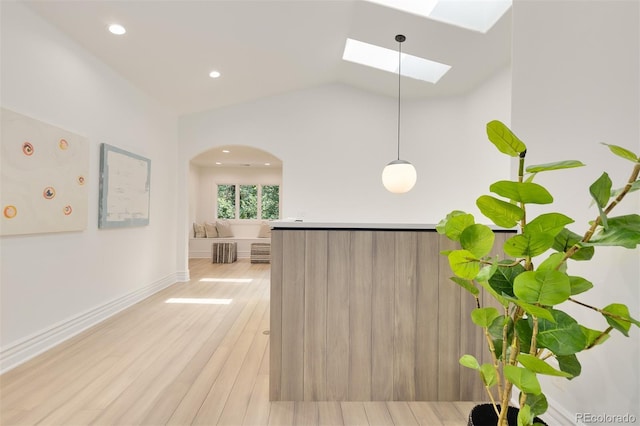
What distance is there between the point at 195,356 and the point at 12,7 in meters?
2.82

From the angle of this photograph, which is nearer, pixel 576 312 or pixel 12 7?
pixel 576 312

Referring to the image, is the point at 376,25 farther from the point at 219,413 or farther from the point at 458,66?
the point at 219,413

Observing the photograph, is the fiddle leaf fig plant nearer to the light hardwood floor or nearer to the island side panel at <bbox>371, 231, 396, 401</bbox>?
the island side panel at <bbox>371, 231, 396, 401</bbox>

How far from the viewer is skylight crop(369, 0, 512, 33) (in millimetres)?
3059

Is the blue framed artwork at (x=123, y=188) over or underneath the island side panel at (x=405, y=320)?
over

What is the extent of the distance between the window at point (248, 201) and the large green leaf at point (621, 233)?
781 centimetres

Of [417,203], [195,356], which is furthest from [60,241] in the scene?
[417,203]

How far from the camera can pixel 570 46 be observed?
4.55 ft

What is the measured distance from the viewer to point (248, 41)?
3.40 m

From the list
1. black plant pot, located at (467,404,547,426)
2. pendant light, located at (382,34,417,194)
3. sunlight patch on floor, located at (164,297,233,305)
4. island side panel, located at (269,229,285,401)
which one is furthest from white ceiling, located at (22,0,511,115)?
black plant pot, located at (467,404,547,426)

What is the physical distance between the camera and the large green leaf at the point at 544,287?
766 mm

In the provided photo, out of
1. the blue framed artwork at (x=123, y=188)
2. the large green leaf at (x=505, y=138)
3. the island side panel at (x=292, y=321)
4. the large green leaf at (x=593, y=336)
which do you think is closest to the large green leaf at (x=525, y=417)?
the large green leaf at (x=593, y=336)

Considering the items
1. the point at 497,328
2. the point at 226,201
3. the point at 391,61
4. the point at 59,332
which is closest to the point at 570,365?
the point at 497,328

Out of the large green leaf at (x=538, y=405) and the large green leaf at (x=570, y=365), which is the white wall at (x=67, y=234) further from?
the large green leaf at (x=570, y=365)
